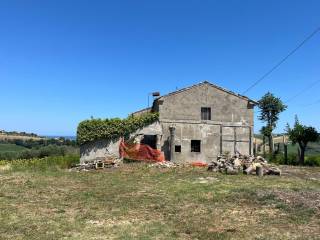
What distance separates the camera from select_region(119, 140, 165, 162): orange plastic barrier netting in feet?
94.0

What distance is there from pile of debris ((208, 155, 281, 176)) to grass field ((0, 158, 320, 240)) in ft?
7.62

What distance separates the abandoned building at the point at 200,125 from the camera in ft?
99.8

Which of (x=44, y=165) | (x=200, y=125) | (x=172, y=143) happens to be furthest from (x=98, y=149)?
(x=200, y=125)

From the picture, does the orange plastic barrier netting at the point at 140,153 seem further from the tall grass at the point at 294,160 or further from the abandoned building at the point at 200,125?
the tall grass at the point at 294,160

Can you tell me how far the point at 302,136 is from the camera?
119 feet

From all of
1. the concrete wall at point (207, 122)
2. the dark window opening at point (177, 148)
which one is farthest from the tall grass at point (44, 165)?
the dark window opening at point (177, 148)

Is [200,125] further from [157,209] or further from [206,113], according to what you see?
[157,209]

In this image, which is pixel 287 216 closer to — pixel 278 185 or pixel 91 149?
pixel 278 185

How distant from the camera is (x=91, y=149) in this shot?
29156mm

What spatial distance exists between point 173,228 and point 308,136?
2871 cm

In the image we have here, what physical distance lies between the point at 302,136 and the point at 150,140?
1514cm

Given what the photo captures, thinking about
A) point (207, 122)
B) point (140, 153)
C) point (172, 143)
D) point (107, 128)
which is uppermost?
point (207, 122)

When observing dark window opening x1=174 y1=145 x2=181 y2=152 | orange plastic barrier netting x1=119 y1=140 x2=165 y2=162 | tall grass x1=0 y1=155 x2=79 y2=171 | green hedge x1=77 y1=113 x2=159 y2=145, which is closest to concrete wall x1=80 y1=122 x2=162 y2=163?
green hedge x1=77 y1=113 x2=159 y2=145

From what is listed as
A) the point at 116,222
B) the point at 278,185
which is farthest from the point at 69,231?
the point at 278,185
